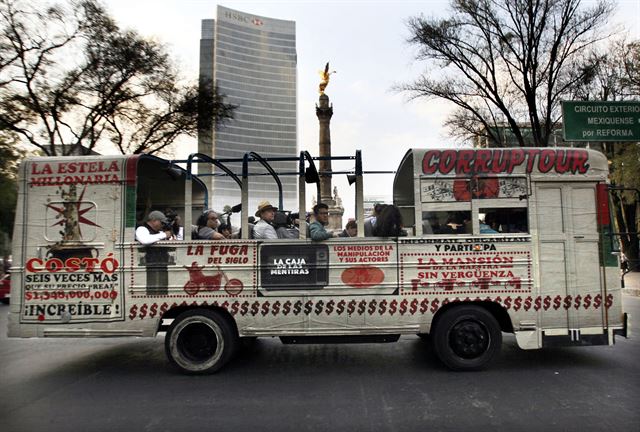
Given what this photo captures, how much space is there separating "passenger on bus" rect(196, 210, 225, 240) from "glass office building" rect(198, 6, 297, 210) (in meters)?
86.9

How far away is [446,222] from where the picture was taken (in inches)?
214

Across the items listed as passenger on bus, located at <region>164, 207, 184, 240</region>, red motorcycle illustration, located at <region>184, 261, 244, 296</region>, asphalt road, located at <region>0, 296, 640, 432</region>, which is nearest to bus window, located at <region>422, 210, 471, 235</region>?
asphalt road, located at <region>0, 296, 640, 432</region>

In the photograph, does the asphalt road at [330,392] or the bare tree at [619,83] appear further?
the bare tree at [619,83]

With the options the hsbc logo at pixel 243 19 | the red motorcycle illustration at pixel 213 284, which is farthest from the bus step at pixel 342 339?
the hsbc logo at pixel 243 19

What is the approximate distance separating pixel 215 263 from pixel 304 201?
4.70ft

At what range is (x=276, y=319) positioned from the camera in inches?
211

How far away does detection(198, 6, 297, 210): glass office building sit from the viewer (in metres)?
95.9

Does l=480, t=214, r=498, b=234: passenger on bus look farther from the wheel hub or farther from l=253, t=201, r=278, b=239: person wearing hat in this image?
l=253, t=201, r=278, b=239: person wearing hat

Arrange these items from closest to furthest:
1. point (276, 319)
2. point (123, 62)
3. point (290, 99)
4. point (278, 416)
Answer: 1. point (278, 416)
2. point (276, 319)
3. point (123, 62)
4. point (290, 99)

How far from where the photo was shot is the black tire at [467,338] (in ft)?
17.5

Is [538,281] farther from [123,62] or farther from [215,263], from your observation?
[123,62]

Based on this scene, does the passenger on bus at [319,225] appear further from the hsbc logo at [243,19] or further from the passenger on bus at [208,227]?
the hsbc logo at [243,19]

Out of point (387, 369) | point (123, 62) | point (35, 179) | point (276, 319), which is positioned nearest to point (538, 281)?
point (387, 369)

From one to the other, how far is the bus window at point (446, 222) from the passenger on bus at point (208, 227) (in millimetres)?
2786
